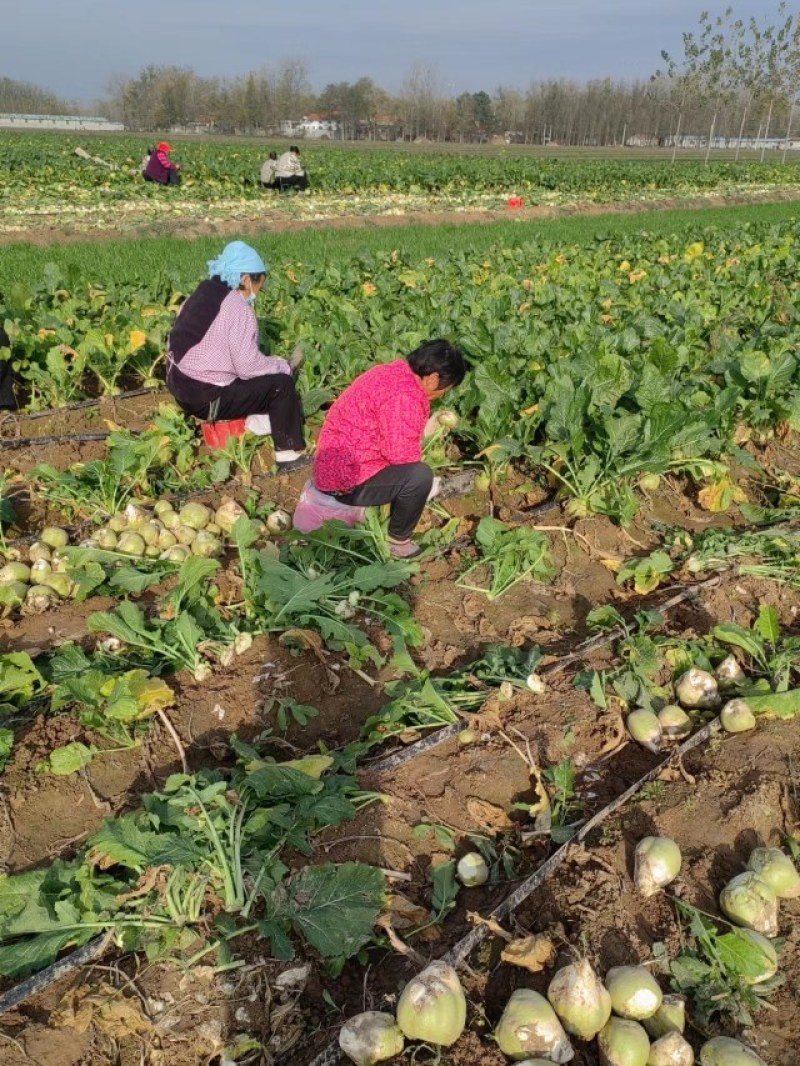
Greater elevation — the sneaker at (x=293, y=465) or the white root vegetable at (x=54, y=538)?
the sneaker at (x=293, y=465)

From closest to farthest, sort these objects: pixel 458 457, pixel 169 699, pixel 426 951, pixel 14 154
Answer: pixel 426 951 → pixel 169 699 → pixel 458 457 → pixel 14 154

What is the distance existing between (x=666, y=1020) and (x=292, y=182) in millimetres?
26036

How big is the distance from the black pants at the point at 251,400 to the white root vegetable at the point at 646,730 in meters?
3.21

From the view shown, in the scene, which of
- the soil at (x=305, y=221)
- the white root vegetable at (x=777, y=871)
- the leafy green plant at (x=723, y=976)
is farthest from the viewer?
the soil at (x=305, y=221)

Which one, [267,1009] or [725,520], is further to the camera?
[725,520]

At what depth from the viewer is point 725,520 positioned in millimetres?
5078

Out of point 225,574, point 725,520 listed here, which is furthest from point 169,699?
point 725,520

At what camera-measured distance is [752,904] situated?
2.18 metres

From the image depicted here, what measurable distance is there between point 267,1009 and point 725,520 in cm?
408

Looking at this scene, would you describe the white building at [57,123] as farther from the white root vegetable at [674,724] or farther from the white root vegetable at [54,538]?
the white root vegetable at [674,724]

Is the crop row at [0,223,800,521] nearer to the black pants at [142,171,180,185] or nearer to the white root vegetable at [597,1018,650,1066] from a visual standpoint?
the white root vegetable at [597,1018,650,1066]

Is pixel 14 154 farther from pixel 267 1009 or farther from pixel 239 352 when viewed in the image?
pixel 267 1009

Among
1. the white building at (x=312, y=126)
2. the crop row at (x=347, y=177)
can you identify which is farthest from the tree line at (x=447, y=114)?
the crop row at (x=347, y=177)

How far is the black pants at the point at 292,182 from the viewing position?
24.4 meters
